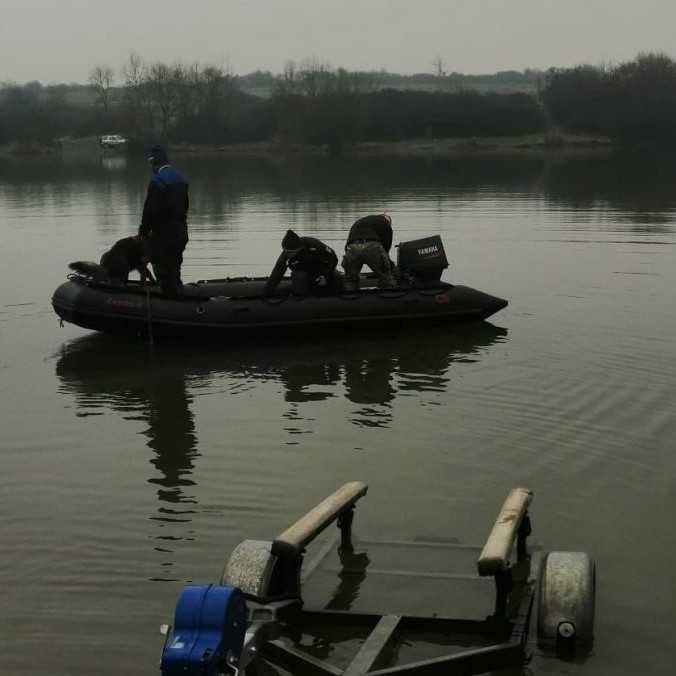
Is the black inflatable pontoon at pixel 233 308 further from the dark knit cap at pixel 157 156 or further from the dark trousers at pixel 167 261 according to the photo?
the dark knit cap at pixel 157 156

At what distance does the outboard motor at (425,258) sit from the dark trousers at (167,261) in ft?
8.68

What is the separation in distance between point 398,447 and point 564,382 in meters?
2.42

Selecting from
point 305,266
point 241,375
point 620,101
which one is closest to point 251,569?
point 241,375

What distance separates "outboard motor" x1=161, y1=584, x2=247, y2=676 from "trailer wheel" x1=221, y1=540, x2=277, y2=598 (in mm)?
782

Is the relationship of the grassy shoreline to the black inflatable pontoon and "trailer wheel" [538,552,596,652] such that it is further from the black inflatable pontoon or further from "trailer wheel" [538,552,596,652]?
"trailer wheel" [538,552,596,652]

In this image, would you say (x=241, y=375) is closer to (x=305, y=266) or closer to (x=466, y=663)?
(x=305, y=266)

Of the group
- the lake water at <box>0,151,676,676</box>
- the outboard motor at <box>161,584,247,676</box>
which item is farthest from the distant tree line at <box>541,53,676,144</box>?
the outboard motor at <box>161,584,247,676</box>

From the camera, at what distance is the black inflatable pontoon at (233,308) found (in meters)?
11.3

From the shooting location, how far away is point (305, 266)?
11.7m

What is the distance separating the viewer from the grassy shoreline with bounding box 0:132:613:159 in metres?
67.4

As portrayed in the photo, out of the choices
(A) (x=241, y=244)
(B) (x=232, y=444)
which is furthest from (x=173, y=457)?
(A) (x=241, y=244)

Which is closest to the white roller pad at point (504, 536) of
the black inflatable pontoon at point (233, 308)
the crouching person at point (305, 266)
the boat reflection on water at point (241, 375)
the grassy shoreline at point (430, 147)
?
the boat reflection on water at point (241, 375)

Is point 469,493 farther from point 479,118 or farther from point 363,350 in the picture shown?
point 479,118

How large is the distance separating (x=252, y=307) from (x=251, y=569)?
651cm
